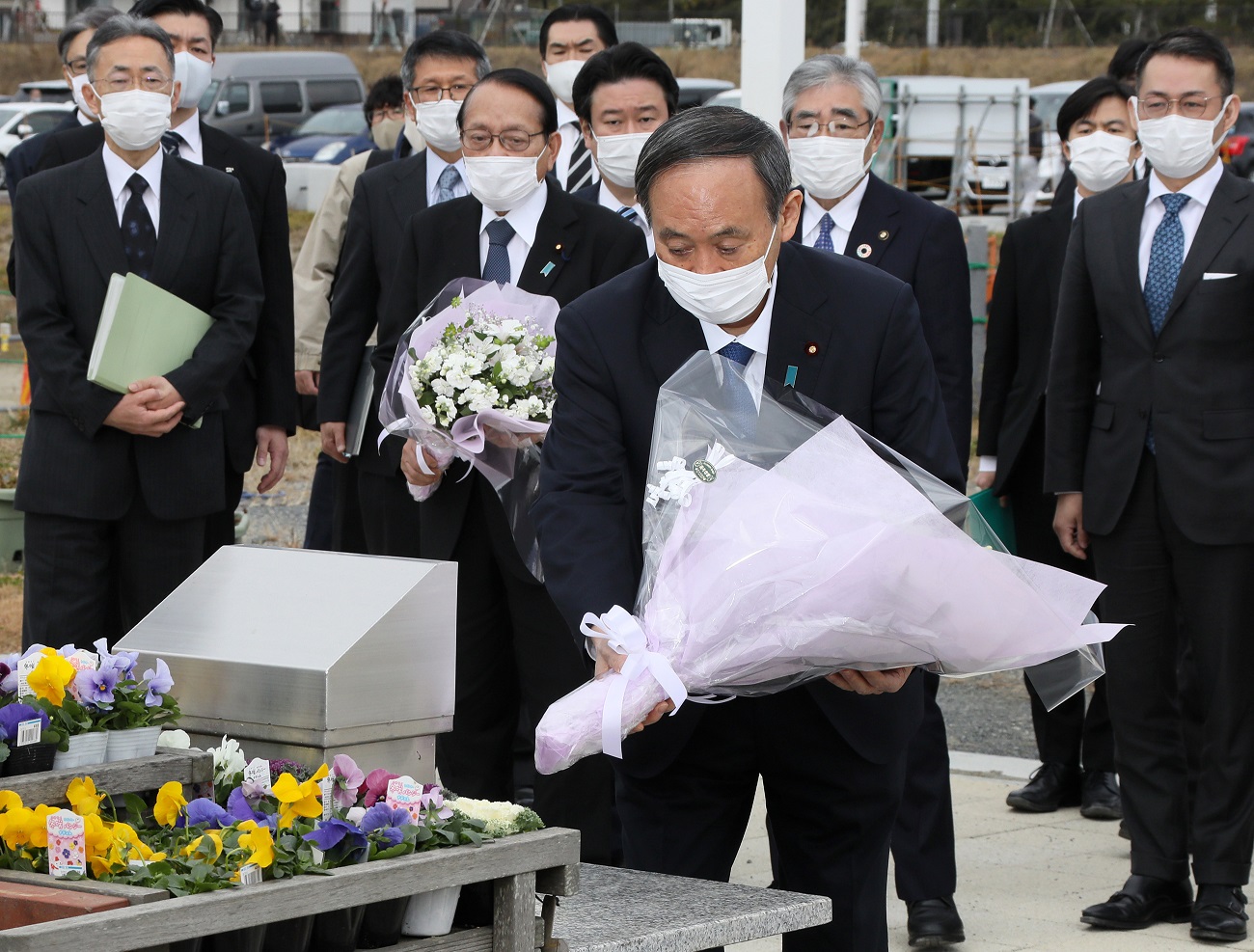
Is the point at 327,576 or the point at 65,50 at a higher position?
the point at 65,50

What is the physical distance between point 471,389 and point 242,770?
1591 mm

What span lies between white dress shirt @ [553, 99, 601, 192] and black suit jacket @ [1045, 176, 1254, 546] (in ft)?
7.33

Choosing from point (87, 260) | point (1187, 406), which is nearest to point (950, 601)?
point (1187, 406)

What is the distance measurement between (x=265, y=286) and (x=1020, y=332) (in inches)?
103

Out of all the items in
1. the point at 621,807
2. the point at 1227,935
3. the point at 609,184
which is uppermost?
the point at 609,184

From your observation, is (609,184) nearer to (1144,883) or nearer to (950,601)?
(1144,883)

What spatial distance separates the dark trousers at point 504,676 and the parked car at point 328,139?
22.8 metres

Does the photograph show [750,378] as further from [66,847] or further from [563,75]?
[563,75]

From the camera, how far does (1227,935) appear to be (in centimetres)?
502

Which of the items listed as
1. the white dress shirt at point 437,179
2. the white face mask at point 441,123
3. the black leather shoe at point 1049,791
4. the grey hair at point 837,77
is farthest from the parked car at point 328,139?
the grey hair at point 837,77

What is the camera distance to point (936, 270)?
5.28 metres

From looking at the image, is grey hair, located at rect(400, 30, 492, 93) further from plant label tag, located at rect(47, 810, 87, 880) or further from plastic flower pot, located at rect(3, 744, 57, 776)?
plant label tag, located at rect(47, 810, 87, 880)

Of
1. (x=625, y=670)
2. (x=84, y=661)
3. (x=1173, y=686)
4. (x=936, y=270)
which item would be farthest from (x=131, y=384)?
(x=1173, y=686)

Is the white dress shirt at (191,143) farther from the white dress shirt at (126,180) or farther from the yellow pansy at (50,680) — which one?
the yellow pansy at (50,680)
